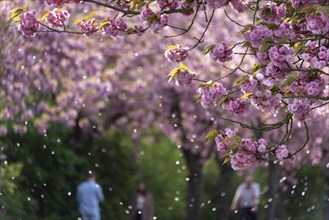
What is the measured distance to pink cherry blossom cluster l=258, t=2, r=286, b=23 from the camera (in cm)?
891

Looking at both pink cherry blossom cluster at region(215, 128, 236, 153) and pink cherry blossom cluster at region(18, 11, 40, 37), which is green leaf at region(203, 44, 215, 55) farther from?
pink cherry blossom cluster at region(18, 11, 40, 37)

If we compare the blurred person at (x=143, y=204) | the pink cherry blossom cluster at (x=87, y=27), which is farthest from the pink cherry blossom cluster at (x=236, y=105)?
the blurred person at (x=143, y=204)

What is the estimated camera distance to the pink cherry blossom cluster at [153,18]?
9250 millimetres

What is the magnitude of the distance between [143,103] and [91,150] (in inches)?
80.8

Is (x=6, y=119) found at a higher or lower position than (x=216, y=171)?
lower

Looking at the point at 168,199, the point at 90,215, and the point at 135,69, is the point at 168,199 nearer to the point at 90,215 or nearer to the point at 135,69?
the point at 135,69

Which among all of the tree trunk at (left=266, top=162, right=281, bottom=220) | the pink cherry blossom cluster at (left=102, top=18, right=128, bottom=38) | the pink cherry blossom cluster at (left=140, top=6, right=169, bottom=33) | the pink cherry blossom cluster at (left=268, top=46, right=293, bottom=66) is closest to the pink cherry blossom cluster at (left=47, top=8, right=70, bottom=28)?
the pink cherry blossom cluster at (left=102, top=18, right=128, bottom=38)

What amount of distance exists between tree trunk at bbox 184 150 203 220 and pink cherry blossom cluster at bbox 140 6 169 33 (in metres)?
14.9

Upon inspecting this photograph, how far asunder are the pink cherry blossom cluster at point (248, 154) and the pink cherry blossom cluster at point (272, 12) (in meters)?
1.06

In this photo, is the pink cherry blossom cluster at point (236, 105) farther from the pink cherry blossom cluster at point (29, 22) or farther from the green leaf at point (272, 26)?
the pink cherry blossom cluster at point (29, 22)

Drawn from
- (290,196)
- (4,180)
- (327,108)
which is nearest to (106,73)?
(4,180)

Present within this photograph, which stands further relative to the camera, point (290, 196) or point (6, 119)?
point (290, 196)

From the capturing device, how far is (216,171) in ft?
104

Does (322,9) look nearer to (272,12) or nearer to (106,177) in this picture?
(272,12)
